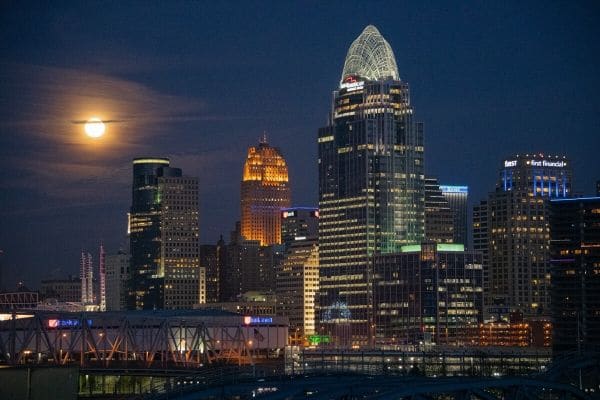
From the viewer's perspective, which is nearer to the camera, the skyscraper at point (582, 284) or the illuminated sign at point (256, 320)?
the illuminated sign at point (256, 320)

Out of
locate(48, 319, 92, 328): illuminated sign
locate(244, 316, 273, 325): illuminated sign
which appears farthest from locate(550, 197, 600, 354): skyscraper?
locate(48, 319, 92, 328): illuminated sign

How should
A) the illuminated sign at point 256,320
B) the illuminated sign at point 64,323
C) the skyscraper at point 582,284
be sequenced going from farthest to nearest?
the skyscraper at point 582,284
the illuminated sign at point 256,320
the illuminated sign at point 64,323

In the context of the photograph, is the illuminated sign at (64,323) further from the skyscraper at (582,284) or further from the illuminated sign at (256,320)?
the skyscraper at (582,284)

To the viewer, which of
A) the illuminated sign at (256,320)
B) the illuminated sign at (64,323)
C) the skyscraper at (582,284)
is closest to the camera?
the illuminated sign at (64,323)

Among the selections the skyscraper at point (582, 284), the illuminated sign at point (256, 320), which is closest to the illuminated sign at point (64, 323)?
the illuminated sign at point (256, 320)

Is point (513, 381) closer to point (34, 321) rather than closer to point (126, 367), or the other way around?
point (126, 367)

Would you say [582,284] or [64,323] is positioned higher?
[582,284]

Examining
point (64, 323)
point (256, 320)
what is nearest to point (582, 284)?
point (256, 320)

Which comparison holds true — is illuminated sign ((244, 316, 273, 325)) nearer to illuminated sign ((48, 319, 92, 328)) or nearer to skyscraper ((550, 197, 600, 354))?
illuminated sign ((48, 319, 92, 328))

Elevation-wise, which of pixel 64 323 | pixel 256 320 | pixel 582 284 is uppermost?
pixel 582 284

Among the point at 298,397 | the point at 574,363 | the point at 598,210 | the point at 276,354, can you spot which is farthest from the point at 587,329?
the point at 298,397

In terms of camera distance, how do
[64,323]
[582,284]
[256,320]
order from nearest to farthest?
[64,323] → [256,320] → [582,284]

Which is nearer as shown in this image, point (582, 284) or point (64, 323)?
point (64, 323)

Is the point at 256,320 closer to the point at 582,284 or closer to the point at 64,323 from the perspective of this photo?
the point at 64,323
